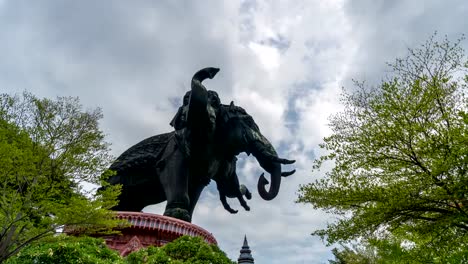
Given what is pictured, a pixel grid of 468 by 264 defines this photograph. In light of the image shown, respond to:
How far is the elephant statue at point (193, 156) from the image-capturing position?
1148 cm

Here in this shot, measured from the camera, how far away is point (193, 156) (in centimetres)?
1199

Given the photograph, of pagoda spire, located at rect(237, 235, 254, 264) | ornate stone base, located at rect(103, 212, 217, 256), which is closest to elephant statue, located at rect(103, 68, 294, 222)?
ornate stone base, located at rect(103, 212, 217, 256)

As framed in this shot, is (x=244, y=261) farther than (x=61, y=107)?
Yes

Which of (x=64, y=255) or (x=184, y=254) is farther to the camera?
(x=184, y=254)

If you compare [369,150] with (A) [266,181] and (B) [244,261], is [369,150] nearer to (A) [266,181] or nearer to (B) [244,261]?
(A) [266,181]

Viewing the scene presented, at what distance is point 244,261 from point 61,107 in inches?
257

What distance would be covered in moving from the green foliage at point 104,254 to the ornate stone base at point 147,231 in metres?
2.19

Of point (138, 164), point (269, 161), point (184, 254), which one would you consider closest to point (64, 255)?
point (184, 254)

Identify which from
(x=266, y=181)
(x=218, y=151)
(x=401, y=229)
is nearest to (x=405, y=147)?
(x=401, y=229)

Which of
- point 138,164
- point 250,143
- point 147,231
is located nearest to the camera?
point 147,231

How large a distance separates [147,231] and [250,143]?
388 cm

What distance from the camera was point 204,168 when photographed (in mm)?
12312

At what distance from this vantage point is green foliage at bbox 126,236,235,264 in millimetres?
7277

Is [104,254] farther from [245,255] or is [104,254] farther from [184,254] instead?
[245,255]
